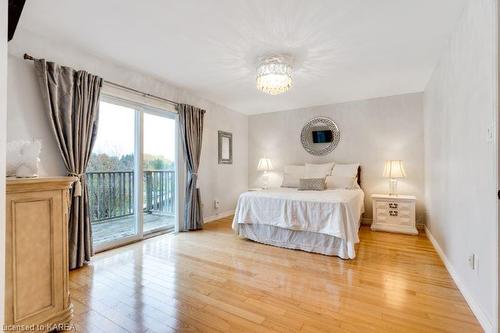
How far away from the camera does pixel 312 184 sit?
4051 millimetres

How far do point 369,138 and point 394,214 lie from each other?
1.43m

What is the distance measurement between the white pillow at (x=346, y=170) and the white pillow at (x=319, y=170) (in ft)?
0.31

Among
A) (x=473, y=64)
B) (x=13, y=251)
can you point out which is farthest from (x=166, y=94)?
(x=473, y=64)

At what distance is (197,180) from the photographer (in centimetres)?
417

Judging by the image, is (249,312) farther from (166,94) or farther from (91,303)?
(166,94)

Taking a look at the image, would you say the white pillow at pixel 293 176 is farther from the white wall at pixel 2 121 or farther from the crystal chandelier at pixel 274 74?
the white wall at pixel 2 121

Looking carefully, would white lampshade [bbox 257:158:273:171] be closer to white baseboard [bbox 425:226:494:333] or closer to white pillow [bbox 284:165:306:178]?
white pillow [bbox 284:165:306:178]

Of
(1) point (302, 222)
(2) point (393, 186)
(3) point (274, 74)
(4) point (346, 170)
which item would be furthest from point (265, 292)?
(2) point (393, 186)

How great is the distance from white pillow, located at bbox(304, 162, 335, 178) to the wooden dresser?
371 centimetres

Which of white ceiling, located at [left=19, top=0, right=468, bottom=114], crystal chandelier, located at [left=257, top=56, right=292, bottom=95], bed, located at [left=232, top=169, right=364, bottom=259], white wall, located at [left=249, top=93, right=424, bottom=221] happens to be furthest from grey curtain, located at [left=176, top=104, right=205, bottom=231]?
white wall, located at [left=249, top=93, right=424, bottom=221]

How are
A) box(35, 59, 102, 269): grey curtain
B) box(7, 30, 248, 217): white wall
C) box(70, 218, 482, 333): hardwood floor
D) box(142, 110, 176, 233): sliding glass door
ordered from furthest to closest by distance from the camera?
box(142, 110, 176, 233): sliding glass door < box(35, 59, 102, 269): grey curtain < box(7, 30, 248, 217): white wall < box(70, 218, 482, 333): hardwood floor

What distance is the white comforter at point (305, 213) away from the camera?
276 cm

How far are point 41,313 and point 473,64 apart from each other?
3317 millimetres

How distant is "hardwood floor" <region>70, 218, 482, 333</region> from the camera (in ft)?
5.31
